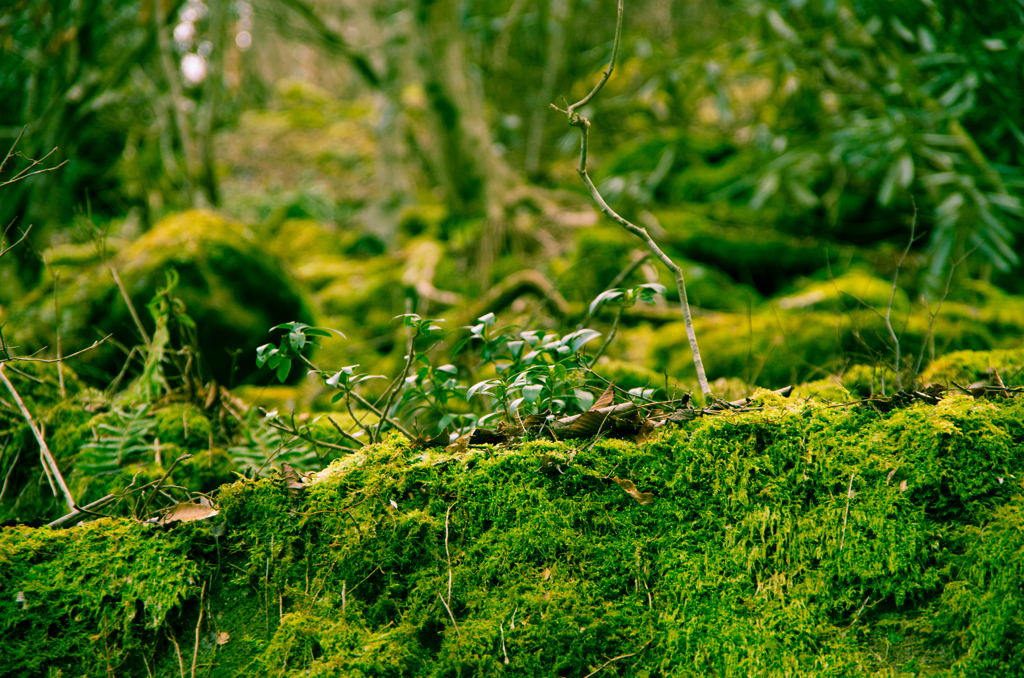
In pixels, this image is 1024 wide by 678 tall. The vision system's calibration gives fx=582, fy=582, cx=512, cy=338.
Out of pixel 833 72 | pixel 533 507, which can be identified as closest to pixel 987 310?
pixel 833 72

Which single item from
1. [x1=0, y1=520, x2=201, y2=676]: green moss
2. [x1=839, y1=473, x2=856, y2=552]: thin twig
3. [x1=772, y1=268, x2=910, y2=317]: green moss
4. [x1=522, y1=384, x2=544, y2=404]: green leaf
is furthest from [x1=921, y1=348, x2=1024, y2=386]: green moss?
[x1=0, y1=520, x2=201, y2=676]: green moss

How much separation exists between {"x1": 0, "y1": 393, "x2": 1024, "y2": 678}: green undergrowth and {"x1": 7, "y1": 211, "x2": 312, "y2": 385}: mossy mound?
205 centimetres

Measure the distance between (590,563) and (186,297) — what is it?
10.1 ft

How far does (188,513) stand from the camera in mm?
1502

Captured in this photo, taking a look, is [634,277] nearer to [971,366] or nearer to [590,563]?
[971,366]

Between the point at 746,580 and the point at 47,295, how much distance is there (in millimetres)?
4435

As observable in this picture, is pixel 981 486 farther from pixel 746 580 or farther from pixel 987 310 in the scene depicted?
pixel 987 310

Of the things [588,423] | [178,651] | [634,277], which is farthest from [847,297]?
[178,651]

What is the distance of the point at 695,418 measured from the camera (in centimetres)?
156

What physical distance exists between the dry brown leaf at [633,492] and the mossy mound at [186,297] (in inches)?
104

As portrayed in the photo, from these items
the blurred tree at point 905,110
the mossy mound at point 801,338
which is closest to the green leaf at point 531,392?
the mossy mound at point 801,338

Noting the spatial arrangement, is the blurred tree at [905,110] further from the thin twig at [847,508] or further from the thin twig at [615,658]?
the thin twig at [615,658]

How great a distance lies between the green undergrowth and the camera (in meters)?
1.30

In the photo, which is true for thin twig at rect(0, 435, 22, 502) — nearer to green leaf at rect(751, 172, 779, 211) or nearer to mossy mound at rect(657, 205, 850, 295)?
mossy mound at rect(657, 205, 850, 295)
